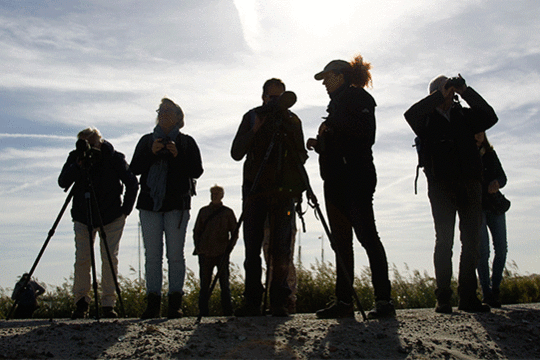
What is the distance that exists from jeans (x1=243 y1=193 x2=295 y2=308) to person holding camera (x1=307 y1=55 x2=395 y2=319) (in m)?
0.43

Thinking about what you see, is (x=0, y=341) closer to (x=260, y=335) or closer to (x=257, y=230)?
(x=260, y=335)

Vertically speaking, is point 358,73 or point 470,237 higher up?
point 358,73

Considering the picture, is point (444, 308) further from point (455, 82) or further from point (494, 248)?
point (455, 82)

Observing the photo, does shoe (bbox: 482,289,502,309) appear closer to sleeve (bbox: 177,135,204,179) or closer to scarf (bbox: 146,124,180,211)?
sleeve (bbox: 177,135,204,179)

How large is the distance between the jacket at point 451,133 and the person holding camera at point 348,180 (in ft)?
2.03

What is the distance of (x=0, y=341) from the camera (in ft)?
12.2

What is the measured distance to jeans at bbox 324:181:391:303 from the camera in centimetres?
449

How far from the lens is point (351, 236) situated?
4770 millimetres

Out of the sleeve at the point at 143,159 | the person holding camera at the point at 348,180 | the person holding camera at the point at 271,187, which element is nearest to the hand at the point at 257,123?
the person holding camera at the point at 271,187

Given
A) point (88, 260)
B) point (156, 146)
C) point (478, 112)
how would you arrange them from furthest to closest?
point (88, 260) < point (156, 146) < point (478, 112)

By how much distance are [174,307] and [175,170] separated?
57.4 inches

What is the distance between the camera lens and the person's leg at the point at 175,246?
5309 mm

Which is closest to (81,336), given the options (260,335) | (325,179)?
(260,335)

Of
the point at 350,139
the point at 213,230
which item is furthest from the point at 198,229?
the point at 350,139
